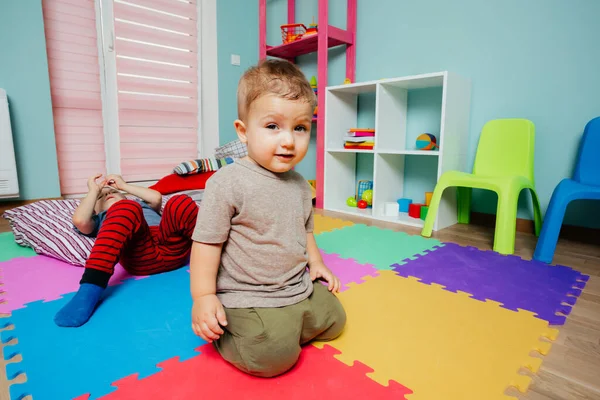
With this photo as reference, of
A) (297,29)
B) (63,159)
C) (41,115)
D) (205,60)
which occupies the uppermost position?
(297,29)

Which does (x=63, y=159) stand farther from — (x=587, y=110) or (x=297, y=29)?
(x=587, y=110)

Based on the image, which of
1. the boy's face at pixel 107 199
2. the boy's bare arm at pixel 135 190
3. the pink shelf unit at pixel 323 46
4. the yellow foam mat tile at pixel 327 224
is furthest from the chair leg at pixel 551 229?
the boy's face at pixel 107 199

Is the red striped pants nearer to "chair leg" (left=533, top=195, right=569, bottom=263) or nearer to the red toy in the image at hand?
"chair leg" (left=533, top=195, right=569, bottom=263)

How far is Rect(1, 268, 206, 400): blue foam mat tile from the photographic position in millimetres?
700

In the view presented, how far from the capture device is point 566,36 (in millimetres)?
1737

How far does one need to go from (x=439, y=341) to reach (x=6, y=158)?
2504 mm

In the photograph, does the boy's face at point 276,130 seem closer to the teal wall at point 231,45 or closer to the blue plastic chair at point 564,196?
the blue plastic chair at point 564,196

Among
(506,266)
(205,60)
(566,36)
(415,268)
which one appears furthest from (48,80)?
(566,36)

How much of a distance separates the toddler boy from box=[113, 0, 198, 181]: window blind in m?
2.39

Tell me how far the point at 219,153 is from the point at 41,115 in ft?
3.77

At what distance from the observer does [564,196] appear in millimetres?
1387

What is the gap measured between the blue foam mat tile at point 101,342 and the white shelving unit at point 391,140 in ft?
4.72

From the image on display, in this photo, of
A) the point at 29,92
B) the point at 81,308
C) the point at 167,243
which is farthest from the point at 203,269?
the point at 29,92

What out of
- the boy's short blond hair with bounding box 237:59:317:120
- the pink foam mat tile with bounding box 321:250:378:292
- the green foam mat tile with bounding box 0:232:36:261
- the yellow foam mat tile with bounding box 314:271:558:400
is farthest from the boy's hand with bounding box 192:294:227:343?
the green foam mat tile with bounding box 0:232:36:261
